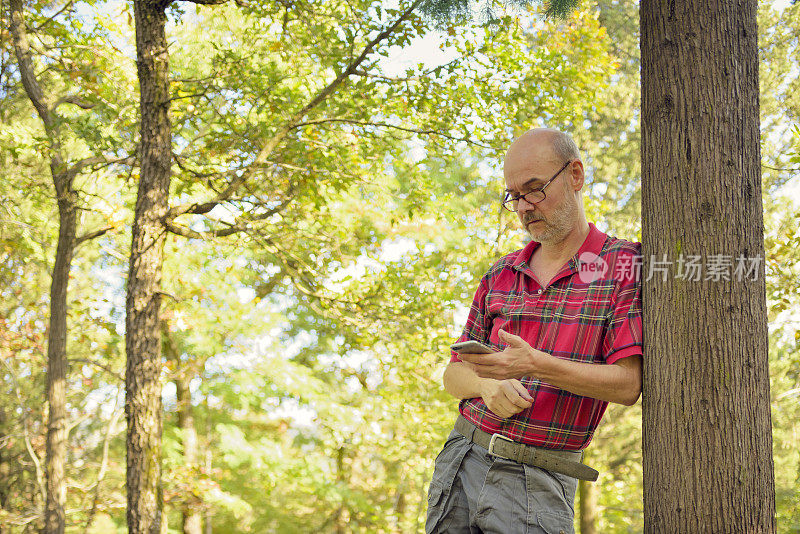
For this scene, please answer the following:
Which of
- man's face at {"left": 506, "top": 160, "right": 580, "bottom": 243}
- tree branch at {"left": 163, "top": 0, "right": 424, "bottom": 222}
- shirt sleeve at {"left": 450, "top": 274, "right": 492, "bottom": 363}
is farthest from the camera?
tree branch at {"left": 163, "top": 0, "right": 424, "bottom": 222}

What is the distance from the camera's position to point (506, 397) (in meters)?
1.92

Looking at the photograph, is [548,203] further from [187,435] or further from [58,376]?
[187,435]

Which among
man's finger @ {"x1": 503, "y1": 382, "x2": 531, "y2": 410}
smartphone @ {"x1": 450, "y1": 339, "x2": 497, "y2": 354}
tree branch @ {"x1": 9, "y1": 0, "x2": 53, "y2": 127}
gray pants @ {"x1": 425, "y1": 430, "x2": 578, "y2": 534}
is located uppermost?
tree branch @ {"x1": 9, "y1": 0, "x2": 53, "y2": 127}

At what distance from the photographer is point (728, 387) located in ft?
5.93

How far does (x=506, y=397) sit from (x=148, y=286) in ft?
14.5

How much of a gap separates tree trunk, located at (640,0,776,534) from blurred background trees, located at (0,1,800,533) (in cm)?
324

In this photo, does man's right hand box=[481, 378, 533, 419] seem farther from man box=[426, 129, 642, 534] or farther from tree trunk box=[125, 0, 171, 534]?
tree trunk box=[125, 0, 171, 534]

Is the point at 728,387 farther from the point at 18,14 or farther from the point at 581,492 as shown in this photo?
the point at 581,492

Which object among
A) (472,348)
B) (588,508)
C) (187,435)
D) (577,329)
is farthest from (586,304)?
(187,435)

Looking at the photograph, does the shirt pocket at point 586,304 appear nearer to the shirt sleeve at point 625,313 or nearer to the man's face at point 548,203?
the shirt sleeve at point 625,313

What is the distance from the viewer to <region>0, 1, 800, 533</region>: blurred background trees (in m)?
6.33

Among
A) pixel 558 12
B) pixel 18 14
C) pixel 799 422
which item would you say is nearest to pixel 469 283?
pixel 799 422

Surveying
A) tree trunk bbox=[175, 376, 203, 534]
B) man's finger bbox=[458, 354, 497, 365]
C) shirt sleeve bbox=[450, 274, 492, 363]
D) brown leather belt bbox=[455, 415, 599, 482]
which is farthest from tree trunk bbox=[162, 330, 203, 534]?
man's finger bbox=[458, 354, 497, 365]

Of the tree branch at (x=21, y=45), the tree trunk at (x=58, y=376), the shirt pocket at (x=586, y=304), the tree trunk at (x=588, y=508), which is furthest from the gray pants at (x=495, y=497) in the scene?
the tree trunk at (x=588, y=508)
